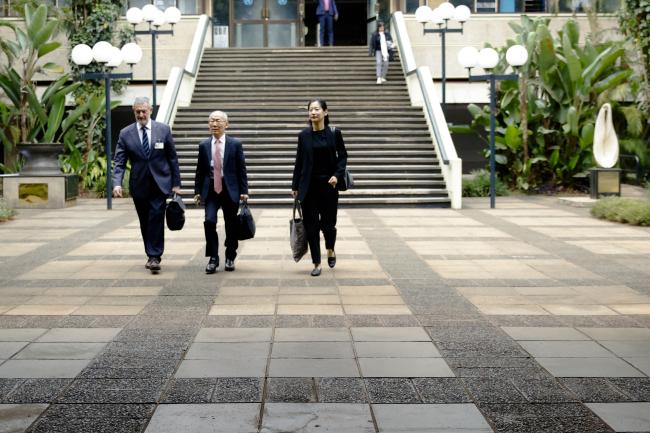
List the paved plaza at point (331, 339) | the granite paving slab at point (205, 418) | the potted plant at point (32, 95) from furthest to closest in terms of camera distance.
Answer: the potted plant at point (32, 95) → the paved plaza at point (331, 339) → the granite paving slab at point (205, 418)

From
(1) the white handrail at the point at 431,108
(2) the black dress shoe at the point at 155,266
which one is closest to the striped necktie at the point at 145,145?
(2) the black dress shoe at the point at 155,266

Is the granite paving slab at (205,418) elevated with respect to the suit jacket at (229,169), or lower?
lower

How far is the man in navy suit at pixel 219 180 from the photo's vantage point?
981 cm

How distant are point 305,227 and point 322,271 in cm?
58

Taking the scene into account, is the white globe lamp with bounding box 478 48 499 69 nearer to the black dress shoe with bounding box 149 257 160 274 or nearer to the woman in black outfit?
the woman in black outfit

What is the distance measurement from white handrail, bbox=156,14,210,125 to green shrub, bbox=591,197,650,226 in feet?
32.3

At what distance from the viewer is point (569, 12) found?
28891mm

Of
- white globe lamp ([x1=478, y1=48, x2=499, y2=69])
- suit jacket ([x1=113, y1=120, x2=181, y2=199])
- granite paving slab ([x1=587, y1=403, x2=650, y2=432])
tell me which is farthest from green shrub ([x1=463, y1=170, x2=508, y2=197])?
granite paving slab ([x1=587, y1=403, x2=650, y2=432])

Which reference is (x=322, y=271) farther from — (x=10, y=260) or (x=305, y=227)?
(x=10, y=260)

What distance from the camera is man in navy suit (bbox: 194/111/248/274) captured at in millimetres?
9812

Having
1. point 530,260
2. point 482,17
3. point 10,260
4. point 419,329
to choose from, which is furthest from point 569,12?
point 419,329

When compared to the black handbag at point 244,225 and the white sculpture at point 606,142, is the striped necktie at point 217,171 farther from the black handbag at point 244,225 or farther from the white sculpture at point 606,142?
the white sculpture at point 606,142

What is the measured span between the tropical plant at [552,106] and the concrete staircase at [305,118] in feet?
6.78

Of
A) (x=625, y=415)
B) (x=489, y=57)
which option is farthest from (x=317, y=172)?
(x=489, y=57)
